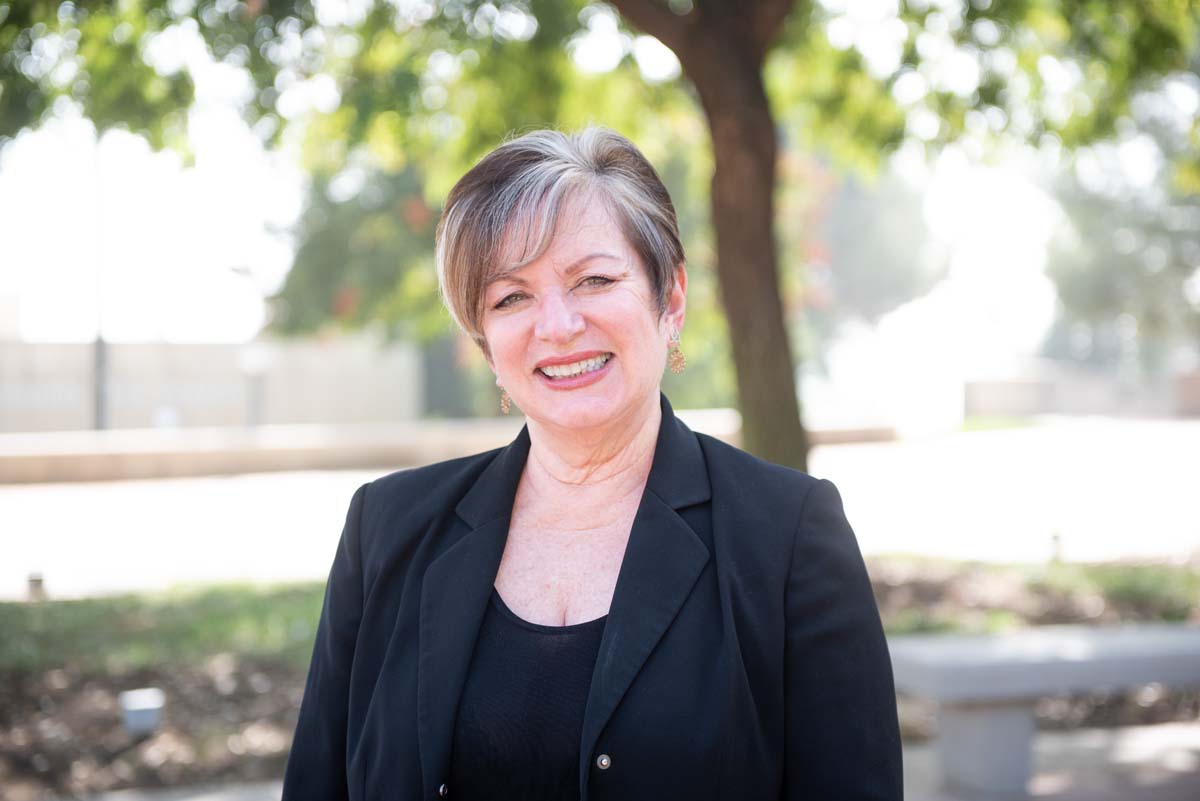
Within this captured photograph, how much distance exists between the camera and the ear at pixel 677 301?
2.56 meters

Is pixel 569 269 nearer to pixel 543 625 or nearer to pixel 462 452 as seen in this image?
pixel 543 625

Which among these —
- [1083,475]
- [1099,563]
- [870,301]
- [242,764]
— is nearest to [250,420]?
[1083,475]

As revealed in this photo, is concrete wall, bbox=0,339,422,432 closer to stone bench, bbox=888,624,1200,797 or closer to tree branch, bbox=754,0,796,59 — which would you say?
tree branch, bbox=754,0,796,59

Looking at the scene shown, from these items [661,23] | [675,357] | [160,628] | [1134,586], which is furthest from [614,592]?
[1134,586]

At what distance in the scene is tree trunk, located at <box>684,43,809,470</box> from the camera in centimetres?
752

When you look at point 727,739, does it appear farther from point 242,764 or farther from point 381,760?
point 242,764

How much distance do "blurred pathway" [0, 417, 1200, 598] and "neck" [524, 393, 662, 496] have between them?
32.2ft

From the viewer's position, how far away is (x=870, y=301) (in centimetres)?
5844

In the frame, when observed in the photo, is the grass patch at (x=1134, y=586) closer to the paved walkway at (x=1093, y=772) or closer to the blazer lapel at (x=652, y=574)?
the paved walkway at (x=1093, y=772)

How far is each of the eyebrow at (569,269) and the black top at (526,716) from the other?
686mm

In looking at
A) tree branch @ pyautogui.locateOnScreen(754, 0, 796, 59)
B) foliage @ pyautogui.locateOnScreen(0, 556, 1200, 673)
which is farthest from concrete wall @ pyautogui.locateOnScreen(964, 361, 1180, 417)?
tree branch @ pyautogui.locateOnScreen(754, 0, 796, 59)

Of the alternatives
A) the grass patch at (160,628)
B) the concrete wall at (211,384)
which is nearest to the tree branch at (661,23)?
the grass patch at (160,628)

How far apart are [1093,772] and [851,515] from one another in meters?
11.1

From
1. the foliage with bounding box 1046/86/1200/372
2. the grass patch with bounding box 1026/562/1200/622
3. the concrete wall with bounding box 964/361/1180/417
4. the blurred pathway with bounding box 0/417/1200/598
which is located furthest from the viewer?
the concrete wall with bounding box 964/361/1180/417
